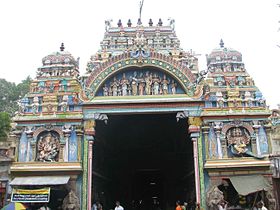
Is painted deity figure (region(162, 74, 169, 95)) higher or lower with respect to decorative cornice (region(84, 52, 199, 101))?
lower

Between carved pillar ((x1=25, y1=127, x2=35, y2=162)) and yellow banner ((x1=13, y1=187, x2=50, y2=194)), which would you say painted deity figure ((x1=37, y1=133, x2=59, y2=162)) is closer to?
carved pillar ((x1=25, y1=127, x2=35, y2=162))

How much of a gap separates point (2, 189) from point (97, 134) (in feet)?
15.5

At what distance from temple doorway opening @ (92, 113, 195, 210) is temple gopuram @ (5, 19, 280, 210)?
1272mm

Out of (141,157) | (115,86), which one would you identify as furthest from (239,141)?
(141,157)

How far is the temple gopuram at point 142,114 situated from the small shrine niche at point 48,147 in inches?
1.6

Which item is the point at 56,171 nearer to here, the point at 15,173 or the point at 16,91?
the point at 15,173

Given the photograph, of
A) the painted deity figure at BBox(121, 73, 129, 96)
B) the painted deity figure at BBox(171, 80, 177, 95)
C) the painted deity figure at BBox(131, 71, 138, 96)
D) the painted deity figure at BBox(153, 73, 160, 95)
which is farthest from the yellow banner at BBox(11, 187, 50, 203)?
the painted deity figure at BBox(171, 80, 177, 95)

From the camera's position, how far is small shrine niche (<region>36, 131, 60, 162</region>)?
14.6m

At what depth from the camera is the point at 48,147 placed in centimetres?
1479

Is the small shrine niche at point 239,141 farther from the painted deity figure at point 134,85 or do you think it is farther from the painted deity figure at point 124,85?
the painted deity figure at point 124,85

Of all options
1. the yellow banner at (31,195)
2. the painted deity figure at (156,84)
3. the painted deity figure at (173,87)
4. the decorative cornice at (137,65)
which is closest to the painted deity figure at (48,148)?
the yellow banner at (31,195)

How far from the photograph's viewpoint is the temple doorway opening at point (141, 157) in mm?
18484

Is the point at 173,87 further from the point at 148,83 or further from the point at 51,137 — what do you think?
the point at 51,137

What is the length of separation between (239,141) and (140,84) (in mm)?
4858
